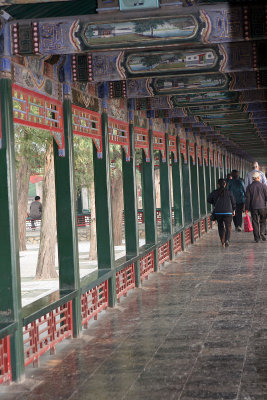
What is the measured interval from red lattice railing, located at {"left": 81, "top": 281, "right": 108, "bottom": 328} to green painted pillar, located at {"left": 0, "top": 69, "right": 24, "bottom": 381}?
6.69 ft

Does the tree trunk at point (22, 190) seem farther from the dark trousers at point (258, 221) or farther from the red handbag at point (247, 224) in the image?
the dark trousers at point (258, 221)

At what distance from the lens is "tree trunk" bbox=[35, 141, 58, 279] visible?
15.4m

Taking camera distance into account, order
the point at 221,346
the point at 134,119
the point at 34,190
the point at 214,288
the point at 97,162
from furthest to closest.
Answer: the point at 34,190
the point at 134,119
the point at 214,288
the point at 97,162
the point at 221,346

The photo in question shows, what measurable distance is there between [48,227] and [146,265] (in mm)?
4993

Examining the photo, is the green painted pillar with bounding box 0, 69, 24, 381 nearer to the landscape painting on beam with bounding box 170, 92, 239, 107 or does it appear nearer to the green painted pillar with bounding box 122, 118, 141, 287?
the green painted pillar with bounding box 122, 118, 141, 287

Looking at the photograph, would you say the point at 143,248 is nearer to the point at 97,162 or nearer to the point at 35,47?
the point at 97,162

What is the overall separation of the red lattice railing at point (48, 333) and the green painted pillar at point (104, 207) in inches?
66.6

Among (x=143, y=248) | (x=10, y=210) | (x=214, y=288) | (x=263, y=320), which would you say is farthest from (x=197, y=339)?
(x=143, y=248)

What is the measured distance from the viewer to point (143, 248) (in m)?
11.8

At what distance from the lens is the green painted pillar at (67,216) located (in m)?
7.47

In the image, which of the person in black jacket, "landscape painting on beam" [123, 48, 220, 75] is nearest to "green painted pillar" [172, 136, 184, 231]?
the person in black jacket

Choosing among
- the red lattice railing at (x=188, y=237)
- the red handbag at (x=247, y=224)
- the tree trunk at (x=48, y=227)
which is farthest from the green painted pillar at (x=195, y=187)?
the tree trunk at (x=48, y=227)

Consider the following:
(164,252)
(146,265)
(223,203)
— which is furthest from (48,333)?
(223,203)

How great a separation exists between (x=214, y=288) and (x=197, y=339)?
3.22 m
